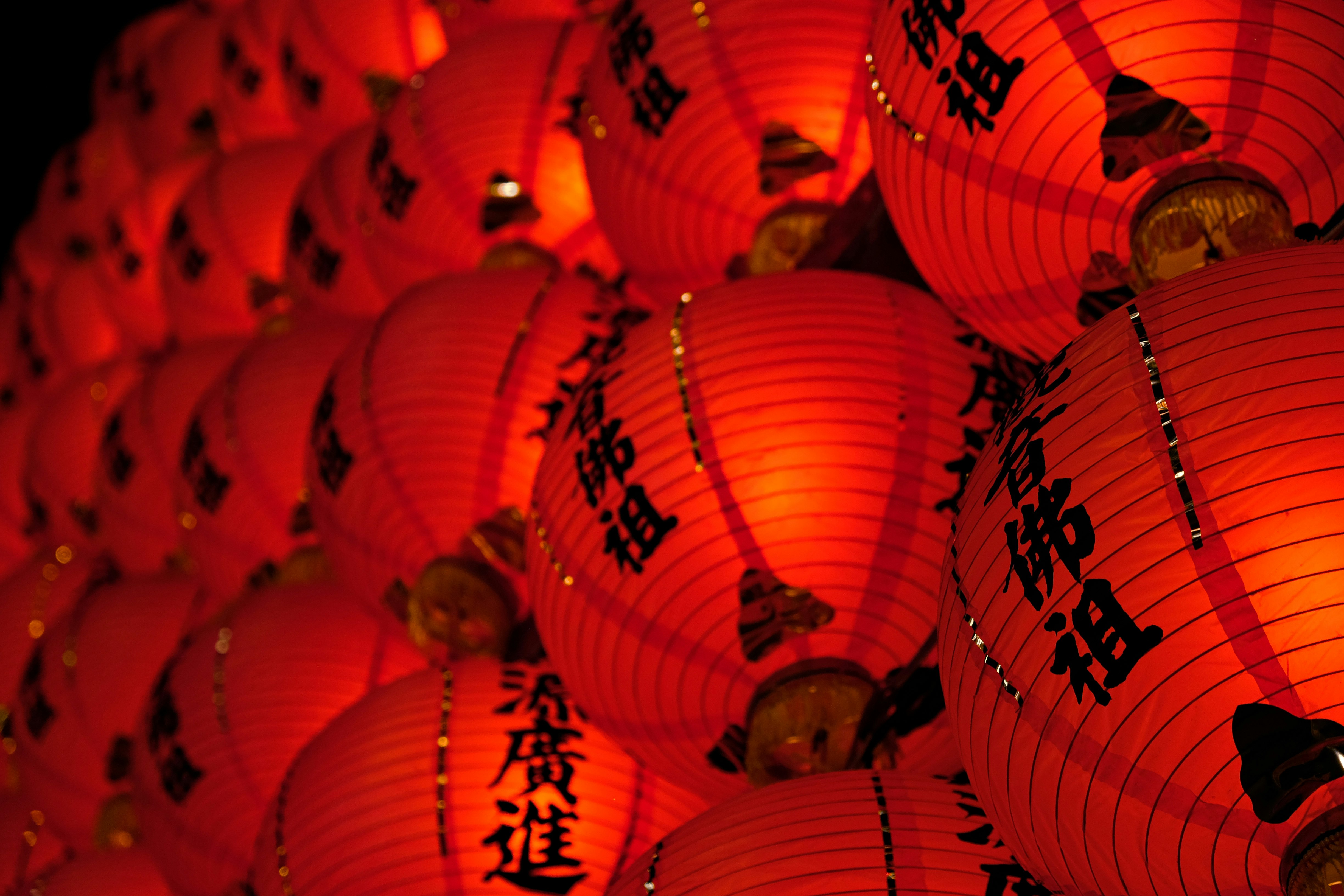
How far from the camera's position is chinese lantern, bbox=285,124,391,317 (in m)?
3.02

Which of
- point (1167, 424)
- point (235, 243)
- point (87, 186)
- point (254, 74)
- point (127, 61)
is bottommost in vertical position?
point (1167, 424)

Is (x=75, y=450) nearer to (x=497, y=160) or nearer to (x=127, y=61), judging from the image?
(x=127, y=61)

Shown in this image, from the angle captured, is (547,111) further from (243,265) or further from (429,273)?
(243,265)

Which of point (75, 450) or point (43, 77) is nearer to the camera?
point (75, 450)

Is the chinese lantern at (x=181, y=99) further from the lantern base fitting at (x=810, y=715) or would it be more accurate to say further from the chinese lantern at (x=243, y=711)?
the lantern base fitting at (x=810, y=715)

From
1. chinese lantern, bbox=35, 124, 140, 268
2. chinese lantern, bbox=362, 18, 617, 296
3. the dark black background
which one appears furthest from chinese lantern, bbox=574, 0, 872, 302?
the dark black background

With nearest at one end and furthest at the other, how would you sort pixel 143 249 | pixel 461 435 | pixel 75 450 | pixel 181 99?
pixel 461 435
pixel 75 450
pixel 143 249
pixel 181 99

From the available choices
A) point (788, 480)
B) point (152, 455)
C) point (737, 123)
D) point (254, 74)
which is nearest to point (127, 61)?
point (254, 74)

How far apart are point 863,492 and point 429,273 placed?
1.42 m

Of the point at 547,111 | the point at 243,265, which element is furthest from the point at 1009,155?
the point at 243,265

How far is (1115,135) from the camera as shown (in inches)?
49.3

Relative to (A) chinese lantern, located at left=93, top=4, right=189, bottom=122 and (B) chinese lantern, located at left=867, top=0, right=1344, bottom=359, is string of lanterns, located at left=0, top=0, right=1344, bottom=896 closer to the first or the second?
(B) chinese lantern, located at left=867, top=0, right=1344, bottom=359

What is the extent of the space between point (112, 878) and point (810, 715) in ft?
6.84

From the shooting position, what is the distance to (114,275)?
4254 mm
